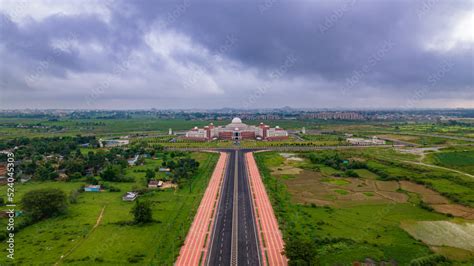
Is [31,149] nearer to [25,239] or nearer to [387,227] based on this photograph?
[25,239]

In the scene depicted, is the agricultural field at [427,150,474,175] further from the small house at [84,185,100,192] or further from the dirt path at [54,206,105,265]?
the small house at [84,185,100,192]

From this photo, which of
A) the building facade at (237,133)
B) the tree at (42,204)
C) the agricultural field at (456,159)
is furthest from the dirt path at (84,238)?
the building facade at (237,133)

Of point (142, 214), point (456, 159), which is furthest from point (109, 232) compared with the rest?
point (456, 159)

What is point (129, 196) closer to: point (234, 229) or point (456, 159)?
point (234, 229)

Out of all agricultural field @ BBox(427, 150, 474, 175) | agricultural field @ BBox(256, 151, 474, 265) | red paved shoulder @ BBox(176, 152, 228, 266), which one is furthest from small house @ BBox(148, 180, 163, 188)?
agricultural field @ BBox(427, 150, 474, 175)

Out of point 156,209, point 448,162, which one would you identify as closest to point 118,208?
point 156,209

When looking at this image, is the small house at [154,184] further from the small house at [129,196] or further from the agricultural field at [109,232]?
the small house at [129,196]
